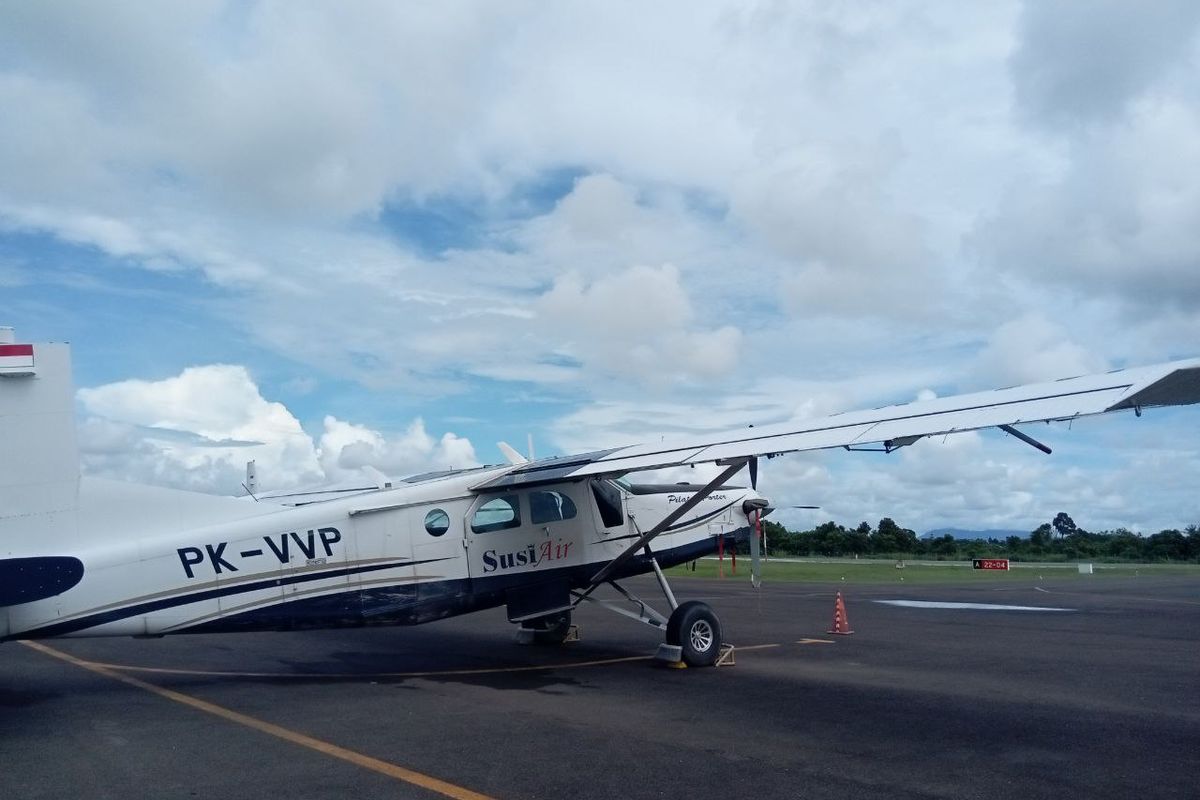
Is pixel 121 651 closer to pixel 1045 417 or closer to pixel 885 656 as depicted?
pixel 885 656

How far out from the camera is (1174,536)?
71.1 metres

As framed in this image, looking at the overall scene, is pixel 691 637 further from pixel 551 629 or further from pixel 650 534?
pixel 551 629

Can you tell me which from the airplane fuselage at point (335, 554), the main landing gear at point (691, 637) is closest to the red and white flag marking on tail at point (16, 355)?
the airplane fuselage at point (335, 554)

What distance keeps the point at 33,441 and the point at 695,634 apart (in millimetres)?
8629

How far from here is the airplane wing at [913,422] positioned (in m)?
7.65

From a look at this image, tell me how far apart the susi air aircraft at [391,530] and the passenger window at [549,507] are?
0.02 metres

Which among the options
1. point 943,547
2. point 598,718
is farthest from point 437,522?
point 943,547

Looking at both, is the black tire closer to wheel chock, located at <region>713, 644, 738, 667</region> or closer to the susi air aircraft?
the susi air aircraft

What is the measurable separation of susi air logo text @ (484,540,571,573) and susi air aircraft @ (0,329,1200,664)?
3cm

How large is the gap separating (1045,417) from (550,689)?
21.4 ft

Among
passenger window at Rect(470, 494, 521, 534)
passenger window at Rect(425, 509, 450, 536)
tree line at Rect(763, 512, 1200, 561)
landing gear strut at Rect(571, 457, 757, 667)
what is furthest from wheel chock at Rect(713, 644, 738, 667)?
tree line at Rect(763, 512, 1200, 561)

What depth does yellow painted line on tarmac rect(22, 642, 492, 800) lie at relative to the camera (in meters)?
6.73

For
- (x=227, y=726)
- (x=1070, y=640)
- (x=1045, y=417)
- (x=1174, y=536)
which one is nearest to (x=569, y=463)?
(x=227, y=726)

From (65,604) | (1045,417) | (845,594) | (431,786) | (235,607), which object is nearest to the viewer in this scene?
(431,786)
